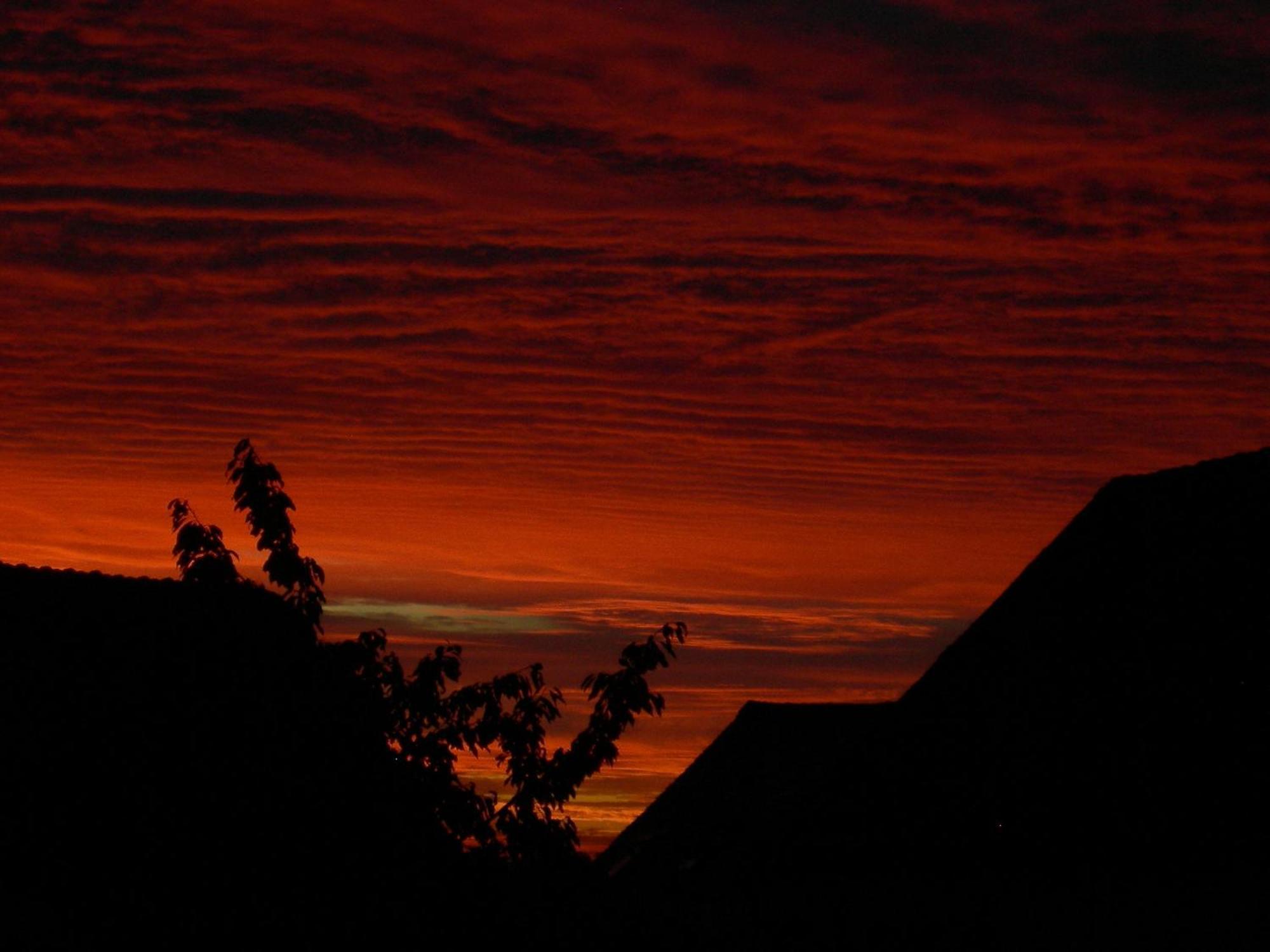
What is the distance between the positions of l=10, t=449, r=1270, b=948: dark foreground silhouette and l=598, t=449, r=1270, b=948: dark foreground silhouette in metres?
0.03

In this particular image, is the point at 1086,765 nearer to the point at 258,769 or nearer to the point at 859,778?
the point at 859,778

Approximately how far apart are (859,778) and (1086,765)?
131 inches

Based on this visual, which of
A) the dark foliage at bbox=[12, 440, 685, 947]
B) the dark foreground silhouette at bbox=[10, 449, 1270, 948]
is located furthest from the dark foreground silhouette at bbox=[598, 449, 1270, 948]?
the dark foliage at bbox=[12, 440, 685, 947]

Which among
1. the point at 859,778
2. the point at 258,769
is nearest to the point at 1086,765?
the point at 859,778

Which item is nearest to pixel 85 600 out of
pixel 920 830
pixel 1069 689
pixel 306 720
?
pixel 306 720

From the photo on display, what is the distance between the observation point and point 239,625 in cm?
1742

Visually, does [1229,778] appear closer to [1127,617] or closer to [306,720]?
[1127,617]

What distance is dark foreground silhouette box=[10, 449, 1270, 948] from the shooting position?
14.2m

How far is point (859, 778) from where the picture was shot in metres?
17.6

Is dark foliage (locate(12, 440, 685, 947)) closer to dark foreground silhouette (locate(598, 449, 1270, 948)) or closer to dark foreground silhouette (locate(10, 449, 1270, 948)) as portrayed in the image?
dark foreground silhouette (locate(10, 449, 1270, 948))

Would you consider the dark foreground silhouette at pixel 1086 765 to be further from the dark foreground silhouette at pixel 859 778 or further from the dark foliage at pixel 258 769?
the dark foliage at pixel 258 769

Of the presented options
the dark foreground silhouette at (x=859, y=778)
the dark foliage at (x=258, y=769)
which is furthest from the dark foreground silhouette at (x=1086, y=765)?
the dark foliage at (x=258, y=769)

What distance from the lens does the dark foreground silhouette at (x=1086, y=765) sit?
13992 mm

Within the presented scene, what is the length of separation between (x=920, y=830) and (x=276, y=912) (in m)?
6.07
